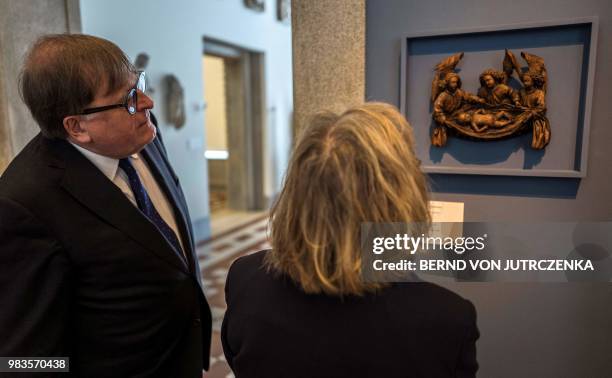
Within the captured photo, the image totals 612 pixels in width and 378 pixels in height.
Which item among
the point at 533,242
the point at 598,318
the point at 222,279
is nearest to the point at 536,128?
the point at 533,242

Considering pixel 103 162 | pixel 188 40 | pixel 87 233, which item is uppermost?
pixel 188 40

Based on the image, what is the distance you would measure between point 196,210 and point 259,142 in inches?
74.7

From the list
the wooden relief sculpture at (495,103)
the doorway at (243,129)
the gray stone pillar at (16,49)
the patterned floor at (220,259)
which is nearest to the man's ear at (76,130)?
the wooden relief sculpture at (495,103)

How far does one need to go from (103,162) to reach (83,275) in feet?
1.05

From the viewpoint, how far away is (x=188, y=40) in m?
5.08

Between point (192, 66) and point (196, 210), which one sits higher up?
point (192, 66)

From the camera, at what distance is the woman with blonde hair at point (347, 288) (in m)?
0.75

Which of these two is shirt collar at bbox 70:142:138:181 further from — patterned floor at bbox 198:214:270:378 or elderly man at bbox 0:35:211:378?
patterned floor at bbox 198:214:270:378

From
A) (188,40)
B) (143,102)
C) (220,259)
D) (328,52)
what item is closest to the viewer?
(143,102)

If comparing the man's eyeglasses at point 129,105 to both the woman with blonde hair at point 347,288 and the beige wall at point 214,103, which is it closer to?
the woman with blonde hair at point 347,288

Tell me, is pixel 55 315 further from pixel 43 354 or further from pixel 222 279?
pixel 222 279

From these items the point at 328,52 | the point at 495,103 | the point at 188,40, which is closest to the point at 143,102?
the point at 328,52

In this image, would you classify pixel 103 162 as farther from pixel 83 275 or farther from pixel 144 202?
pixel 83 275

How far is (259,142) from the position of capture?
6.93 meters
